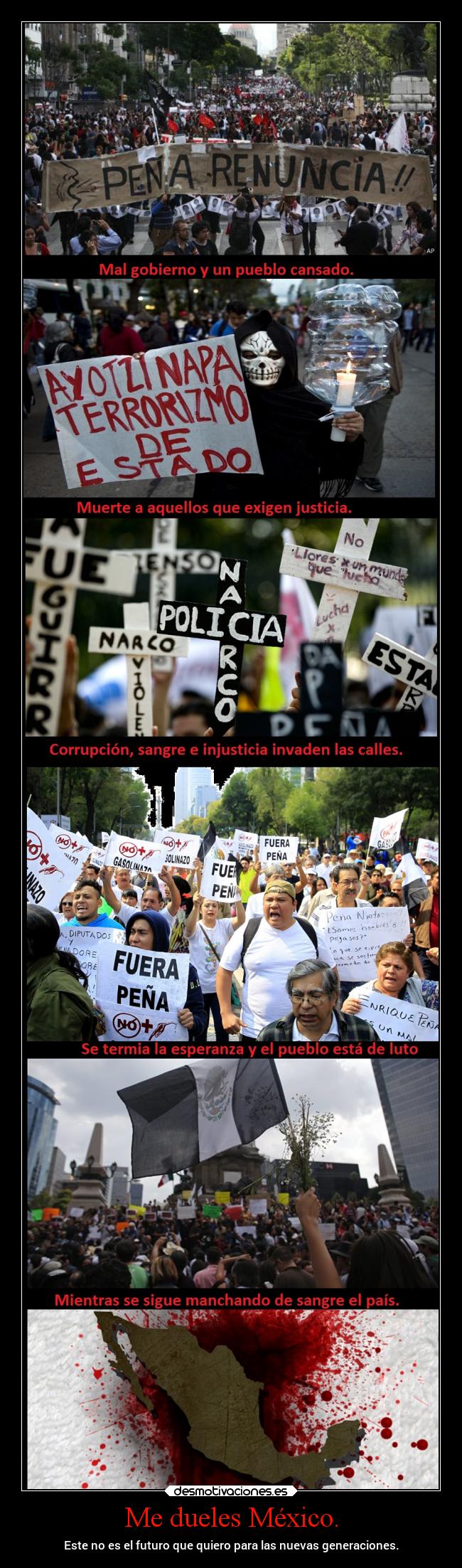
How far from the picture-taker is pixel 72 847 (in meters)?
7.72

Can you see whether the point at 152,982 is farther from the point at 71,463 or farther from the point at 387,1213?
the point at 71,463

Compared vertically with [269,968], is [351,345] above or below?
above

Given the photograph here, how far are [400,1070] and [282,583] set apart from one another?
262 cm

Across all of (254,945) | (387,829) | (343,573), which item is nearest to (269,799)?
(387,829)

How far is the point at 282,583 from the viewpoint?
25.0 feet

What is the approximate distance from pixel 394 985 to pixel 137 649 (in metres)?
2.23

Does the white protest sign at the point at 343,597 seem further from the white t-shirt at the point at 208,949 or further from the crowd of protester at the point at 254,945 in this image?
the white t-shirt at the point at 208,949

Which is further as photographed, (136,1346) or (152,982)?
(152,982)

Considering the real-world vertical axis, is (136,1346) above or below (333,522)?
below

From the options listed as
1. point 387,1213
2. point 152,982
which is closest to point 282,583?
point 152,982

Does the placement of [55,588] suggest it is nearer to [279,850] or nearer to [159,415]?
[159,415]

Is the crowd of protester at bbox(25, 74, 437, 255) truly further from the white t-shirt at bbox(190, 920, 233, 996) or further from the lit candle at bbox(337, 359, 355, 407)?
the white t-shirt at bbox(190, 920, 233, 996)

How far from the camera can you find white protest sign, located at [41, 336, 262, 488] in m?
7.64

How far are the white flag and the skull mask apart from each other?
1184mm
